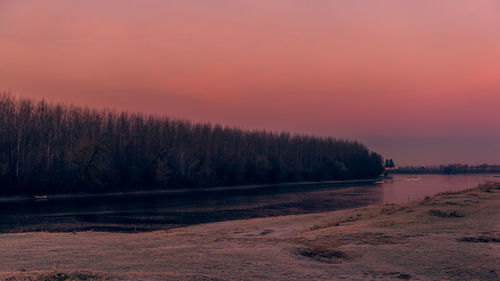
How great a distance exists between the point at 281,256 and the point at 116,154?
7179cm

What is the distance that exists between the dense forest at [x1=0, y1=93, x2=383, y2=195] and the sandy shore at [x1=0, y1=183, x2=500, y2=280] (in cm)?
5172

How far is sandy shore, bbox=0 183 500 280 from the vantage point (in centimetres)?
1036

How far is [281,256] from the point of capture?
1256 centimetres

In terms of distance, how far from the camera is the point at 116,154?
259ft

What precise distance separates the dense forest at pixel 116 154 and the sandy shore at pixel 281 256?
51716 millimetres

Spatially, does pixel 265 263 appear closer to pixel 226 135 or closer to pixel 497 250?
pixel 497 250

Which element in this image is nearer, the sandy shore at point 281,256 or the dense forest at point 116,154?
the sandy shore at point 281,256

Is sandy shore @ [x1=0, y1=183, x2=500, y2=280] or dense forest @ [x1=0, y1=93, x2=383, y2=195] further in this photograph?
dense forest @ [x1=0, y1=93, x2=383, y2=195]

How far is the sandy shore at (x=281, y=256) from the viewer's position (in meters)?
10.4

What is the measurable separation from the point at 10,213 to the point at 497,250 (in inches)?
1678

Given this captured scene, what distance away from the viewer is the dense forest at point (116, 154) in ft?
215

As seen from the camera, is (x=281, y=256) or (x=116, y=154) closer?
(x=281, y=256)

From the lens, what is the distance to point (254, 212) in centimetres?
4103

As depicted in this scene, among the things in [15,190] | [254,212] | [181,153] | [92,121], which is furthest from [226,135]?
→ [254,212]
